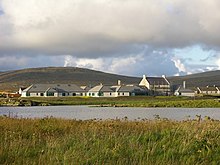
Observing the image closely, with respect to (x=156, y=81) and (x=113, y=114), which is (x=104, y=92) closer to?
(x=156, y=81)

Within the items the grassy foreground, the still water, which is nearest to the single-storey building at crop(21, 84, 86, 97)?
the still water

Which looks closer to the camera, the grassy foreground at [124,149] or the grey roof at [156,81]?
the grassy foreground at [124,149]

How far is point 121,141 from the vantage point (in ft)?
36.3

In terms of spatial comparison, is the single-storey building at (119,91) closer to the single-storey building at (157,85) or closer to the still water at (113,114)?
the single-storey building at (157,85)

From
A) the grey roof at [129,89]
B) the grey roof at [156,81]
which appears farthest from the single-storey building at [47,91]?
the grey roof at [156,81]

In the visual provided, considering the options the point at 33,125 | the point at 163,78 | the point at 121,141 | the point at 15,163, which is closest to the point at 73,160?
the point at 15,163

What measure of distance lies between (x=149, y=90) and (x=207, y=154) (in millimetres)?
136733

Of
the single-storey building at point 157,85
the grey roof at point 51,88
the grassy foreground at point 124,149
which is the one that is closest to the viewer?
the grassy foreground at point 124,149

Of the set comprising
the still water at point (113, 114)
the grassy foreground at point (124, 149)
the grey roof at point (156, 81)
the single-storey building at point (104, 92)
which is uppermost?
the grey roof at point (156, 81)

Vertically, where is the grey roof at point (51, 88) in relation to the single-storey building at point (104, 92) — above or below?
above

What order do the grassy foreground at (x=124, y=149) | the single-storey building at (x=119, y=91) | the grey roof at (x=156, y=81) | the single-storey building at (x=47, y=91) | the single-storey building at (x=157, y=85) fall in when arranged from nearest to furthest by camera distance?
the grassy foreground at (x=124, y=149) < the single-storey building at (x=119, y=91) < the single-storey building at (x=47, y=91) < the single-storey building at (x=157, y=85) < the grey roof at (x=156, y=81)

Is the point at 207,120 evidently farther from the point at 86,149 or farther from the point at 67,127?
the point at 86,149

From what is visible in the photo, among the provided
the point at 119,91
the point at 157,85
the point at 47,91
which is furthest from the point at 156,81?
the point at 47,91

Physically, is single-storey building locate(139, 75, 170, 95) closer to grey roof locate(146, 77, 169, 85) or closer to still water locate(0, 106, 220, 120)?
grey roof locate(146, 77, 169, 85)
